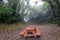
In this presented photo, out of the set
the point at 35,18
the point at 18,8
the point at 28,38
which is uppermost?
the point at 28,38

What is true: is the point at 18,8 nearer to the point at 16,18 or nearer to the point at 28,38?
the point at 16,18

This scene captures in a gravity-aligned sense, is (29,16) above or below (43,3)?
below

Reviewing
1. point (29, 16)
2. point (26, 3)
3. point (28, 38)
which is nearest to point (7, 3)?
point (26, 3)

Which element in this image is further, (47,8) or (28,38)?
(47,8)

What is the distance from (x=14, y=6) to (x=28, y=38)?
42.5 ft

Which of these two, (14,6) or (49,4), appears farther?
(49,4)

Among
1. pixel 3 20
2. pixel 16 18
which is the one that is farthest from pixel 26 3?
pixel 3 20

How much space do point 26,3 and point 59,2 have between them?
12.9 feet

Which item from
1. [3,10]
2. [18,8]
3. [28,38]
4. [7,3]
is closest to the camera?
[28,38]

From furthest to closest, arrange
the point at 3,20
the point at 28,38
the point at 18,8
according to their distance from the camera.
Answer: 1. the point at 18,8
2. the point at 3,20
3. the point at 28,38

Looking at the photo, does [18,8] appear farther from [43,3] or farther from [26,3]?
[43,3]

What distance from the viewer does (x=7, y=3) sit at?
1784 centimetres

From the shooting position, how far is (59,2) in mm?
19422

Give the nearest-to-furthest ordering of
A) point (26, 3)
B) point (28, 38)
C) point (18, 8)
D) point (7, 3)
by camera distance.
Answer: point (28, 38) → point (7, 3) → point (18, 8) → point (26, 3)
